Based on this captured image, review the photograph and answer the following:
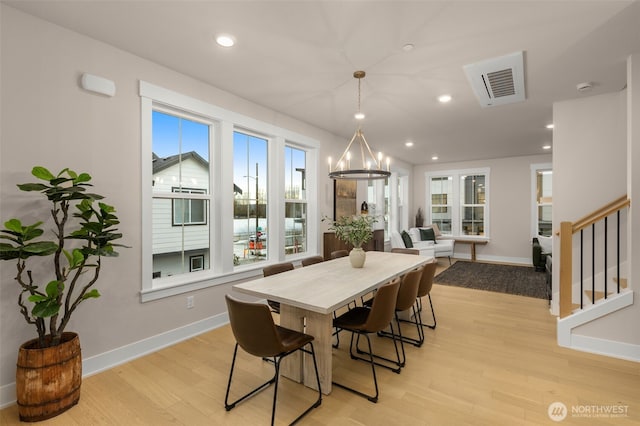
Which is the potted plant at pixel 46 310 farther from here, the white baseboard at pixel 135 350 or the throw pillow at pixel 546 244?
the throw pillow at pixel 546 244

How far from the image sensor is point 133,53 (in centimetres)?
271

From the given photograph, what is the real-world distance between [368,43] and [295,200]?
8.75 feet

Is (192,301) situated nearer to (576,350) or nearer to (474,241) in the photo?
(576,350)

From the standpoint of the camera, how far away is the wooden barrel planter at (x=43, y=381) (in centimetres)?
192

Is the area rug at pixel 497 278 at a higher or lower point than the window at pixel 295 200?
lower

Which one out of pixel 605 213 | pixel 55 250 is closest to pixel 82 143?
pixel 55 250

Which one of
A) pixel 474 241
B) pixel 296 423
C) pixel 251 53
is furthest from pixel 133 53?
pixel 474 241

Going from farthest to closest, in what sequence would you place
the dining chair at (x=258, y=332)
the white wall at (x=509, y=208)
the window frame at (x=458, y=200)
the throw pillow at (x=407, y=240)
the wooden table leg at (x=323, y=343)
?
the window frame at (x=458, y=200)
the white wall at (x=509, y=208)
the throw pillow at (x=407, y=240)
the wooden table leg at (x=323, y=343)
the dining chair at (x=258, y=332)

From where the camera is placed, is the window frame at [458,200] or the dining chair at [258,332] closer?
the dining chair at [258,332]

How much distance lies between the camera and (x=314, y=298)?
209 cm

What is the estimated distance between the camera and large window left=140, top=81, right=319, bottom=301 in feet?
9.82

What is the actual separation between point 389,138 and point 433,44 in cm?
327

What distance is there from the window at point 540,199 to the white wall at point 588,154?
13.9 feet

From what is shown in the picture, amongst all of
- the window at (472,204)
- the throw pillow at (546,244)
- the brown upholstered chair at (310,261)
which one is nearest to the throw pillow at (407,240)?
the window at (472,204)
